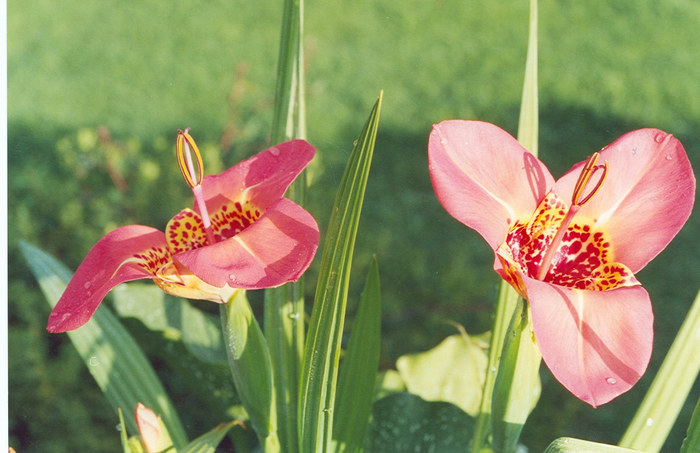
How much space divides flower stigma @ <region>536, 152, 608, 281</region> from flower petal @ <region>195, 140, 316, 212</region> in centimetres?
17

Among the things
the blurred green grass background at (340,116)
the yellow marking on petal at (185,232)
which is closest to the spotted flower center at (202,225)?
the yellow marking on petal at (185,232)

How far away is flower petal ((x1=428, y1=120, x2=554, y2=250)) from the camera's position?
0.48 metres

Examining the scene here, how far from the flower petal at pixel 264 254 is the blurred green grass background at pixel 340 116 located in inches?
23.8

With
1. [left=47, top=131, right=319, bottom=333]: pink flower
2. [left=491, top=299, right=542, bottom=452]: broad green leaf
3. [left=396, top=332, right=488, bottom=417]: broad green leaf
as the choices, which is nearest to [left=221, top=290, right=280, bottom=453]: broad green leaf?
[left=47, top=131, right=319, bottom=333]: pink flower

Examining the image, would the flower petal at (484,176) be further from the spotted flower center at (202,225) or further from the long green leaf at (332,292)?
the spotted flower center at (202,225)

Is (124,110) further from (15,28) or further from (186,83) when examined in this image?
(15,28)

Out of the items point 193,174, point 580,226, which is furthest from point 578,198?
point 193,174

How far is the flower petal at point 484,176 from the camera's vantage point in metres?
0.48

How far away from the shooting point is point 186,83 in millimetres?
1745

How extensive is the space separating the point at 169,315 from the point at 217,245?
432 mm

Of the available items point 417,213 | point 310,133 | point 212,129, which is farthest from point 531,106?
point 212,129

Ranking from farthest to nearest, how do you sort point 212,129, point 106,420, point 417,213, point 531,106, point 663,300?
point 212,129 < point 417,213 < point 663,300 < point 106,420 < point 531,106

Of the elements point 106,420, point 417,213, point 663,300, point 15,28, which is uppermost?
point 15,28

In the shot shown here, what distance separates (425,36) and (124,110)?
711mm
